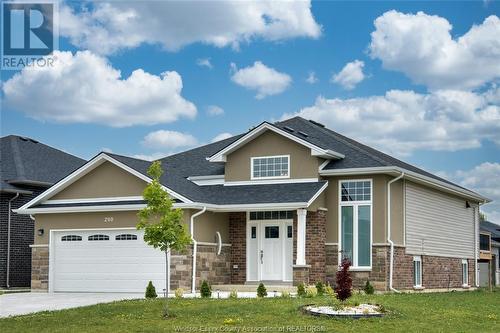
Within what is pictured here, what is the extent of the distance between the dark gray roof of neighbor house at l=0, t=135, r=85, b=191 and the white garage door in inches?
164

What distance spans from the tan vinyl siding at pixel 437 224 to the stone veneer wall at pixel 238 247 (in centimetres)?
584

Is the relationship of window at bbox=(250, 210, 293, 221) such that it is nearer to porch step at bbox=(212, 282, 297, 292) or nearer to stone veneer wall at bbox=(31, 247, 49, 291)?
porch step at bbox=(212, 282, 297, 292)

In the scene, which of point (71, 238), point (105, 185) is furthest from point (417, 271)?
point (71, 238)

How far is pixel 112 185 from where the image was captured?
90.0ft

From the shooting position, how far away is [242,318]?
1667 cm

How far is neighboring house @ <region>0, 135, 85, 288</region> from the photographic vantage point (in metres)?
30.8

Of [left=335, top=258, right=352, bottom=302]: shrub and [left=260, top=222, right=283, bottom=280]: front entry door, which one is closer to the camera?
[left=335, top=258, right=352, bottom=302]: shrub

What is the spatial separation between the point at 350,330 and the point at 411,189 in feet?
44.9

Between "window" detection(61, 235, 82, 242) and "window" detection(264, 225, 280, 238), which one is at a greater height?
"window" detection(264, 225, 280, 238)

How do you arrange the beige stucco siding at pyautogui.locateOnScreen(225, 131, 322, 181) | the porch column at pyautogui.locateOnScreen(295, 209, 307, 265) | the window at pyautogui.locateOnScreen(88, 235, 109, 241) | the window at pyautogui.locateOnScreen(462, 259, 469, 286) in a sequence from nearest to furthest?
the porch column at pyautogui.locateOnScreen(295, 209, 307, 265)
the beige stucco siding at pyautogui.locateOnScreen(225, 131, 322, 181)
the window at pyautogui.locateOnScreen(88, 235, 109, 241)
the window at pyautogui.locateOnScreen(462, 259, 469, 286)

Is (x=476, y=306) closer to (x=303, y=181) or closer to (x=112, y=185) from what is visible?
(x=303, y=181)

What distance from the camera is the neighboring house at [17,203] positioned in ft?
101

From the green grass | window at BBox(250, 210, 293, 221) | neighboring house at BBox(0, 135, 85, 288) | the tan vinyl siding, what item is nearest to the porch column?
window at BBox(250, 210, 293, 221)

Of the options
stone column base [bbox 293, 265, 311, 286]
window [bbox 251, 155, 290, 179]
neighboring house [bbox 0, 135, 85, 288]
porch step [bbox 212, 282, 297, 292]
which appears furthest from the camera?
neighboring house [bbox 0, 135, 85, 288]
